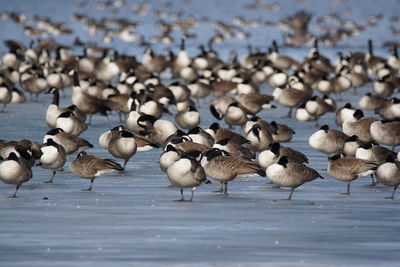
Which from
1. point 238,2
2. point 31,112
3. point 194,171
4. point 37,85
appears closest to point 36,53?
point 37,85

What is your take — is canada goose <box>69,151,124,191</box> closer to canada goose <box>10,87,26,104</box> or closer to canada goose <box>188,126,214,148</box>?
canada goose <box>188,126,214,148</box>

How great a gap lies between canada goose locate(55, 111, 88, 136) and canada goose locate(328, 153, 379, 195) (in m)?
7.19

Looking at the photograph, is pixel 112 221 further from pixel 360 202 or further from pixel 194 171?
pixel 360 202

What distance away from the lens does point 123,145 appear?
1656 centimetres

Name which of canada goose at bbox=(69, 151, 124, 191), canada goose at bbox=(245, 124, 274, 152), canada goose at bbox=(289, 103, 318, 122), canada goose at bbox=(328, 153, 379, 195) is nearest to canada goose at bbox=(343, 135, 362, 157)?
canada goose at bbox=(245, 124, 274, 152)

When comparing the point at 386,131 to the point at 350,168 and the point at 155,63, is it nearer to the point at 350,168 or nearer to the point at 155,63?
the point at 350,168

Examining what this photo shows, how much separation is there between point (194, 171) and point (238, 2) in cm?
9992

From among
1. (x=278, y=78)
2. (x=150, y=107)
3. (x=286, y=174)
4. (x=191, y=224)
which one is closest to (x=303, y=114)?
(x=150, y=107)

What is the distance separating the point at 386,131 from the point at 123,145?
17.9 ft

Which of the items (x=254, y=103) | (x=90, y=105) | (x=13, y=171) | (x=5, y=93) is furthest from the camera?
(x=5, y=93)

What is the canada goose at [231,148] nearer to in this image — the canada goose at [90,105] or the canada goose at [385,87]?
the canada goose at [90,105]

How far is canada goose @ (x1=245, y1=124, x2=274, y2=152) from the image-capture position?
1816 centimetres

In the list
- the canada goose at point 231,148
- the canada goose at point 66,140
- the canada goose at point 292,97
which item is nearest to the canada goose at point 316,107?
the canada goose at point 292,97

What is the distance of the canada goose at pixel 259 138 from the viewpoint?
18156 mm
